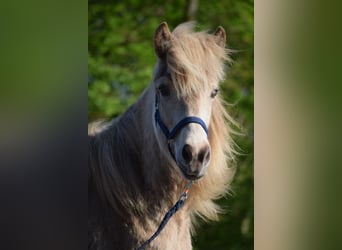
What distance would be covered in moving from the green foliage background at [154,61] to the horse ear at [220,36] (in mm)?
40

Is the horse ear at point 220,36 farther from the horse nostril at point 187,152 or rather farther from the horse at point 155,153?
the horse nostril at point 187,152

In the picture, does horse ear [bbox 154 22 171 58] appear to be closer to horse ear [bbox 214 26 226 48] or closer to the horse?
the horse

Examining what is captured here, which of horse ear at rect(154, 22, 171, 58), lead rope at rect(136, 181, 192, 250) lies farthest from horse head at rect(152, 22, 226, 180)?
lead rope at rect(136, 181, 192, 250)

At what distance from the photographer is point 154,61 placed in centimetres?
213

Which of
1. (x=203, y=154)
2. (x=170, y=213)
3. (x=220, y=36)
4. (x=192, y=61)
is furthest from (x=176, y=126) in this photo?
(x=220, y=36)

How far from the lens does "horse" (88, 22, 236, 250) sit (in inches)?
79.4

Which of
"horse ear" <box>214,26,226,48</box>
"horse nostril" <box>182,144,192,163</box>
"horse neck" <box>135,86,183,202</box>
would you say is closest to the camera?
"horse nostril" <box>182,144,192,163</box>

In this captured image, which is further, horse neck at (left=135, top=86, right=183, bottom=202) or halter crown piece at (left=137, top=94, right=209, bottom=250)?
horse neck at (left=135, top=86, right=183, bottom=202)
